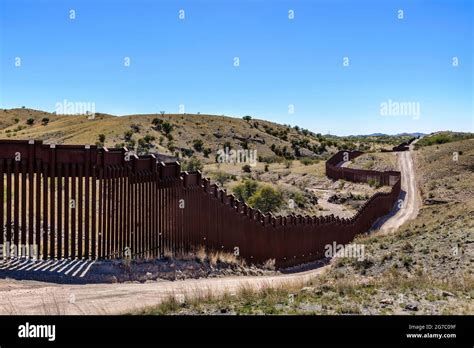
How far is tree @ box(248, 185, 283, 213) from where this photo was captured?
3189cm

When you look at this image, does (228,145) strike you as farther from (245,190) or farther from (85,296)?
(85,296)

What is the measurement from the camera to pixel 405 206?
39844mm

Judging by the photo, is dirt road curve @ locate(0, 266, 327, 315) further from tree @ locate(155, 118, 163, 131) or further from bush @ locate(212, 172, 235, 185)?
tree @ locate(155, 118, 163, 131)

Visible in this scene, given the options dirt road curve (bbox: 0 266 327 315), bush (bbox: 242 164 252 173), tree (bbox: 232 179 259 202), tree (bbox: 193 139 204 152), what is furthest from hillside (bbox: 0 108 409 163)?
dirt road curve (bbox: 0 266 327 315)

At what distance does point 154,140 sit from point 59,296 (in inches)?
2429

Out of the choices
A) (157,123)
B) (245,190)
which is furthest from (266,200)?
(157,123)

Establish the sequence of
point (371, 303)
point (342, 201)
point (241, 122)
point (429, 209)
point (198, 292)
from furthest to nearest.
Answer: point (241, 122), point (342, 201), point (429, 209), point (198, 292), point (371, 303)

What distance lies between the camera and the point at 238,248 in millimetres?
16094

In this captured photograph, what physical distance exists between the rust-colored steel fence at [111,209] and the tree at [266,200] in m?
14.2

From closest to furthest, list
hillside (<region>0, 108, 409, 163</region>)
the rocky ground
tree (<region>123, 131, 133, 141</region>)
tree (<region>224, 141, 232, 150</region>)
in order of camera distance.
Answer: the rocky ground < tree (<region>123, 131, 133, 141</region>) < hillside (<region>0, 108, 409, 163</region>) < tree (<region>224, 141, 232, 150</region>)

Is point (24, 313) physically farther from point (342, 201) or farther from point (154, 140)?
point (154, 140)

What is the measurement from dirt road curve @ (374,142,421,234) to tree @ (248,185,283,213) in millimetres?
6650

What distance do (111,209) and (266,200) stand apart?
2226 cm
